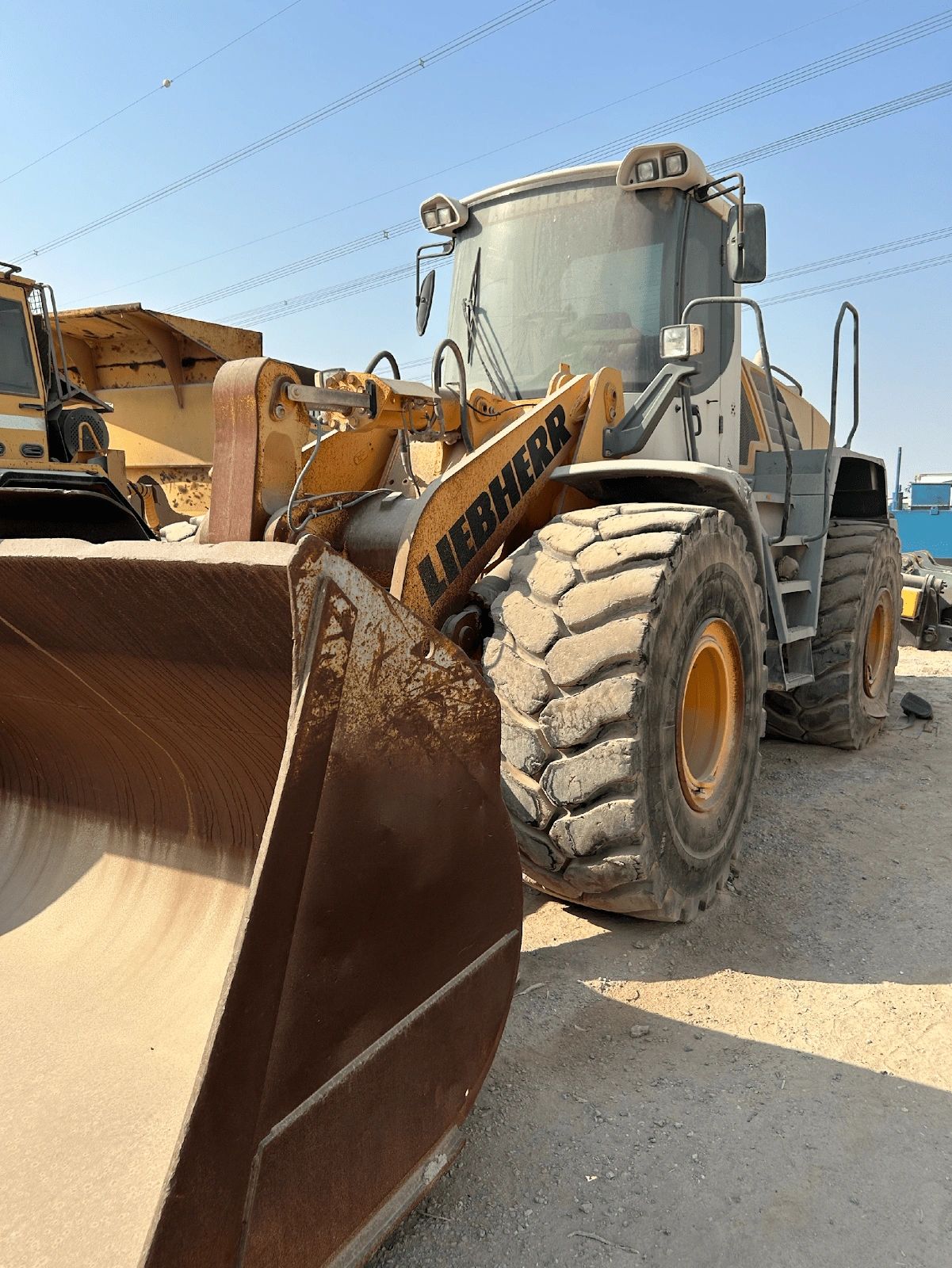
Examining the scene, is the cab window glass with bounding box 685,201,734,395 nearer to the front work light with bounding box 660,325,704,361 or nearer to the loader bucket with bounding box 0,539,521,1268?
the front work light with bounding box 660,325,704,361

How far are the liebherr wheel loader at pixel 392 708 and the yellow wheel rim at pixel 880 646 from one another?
1293mm

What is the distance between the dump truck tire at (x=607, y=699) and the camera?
259cm

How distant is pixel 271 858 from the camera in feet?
4.50

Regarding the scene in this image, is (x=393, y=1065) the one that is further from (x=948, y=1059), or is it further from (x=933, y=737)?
(x=933, y=737)

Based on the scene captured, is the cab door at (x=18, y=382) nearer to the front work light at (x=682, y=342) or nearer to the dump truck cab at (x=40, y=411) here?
the dump truck cab at (x=40, y=411)

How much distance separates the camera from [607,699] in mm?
2568

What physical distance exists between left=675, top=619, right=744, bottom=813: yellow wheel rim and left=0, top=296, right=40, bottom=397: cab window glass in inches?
228

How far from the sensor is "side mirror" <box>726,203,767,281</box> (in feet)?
11.9

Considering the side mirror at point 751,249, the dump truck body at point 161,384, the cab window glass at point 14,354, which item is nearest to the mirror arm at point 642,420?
the side mirror at point 751,249

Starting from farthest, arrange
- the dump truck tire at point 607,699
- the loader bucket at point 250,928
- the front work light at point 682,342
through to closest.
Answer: the front work light at point 682,342 → the dump truck tire at point 607,699 → the loader bucket at point 250,928

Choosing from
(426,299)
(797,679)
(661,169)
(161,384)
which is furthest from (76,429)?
(797,679)

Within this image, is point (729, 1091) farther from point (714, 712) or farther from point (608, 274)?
point (608, 274)

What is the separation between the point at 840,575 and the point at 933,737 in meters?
1.28

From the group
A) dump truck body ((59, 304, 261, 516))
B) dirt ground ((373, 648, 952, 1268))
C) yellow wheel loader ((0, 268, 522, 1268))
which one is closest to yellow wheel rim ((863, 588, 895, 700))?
dirt ground ((373, 648, 952, 1268))
